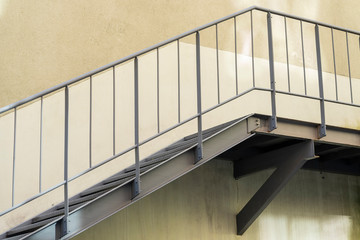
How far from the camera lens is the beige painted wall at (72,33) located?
16.9ft

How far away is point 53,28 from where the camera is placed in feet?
17.7

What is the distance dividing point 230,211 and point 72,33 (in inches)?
92.4

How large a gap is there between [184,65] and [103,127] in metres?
1.13

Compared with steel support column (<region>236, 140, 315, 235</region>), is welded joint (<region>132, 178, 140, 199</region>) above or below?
below

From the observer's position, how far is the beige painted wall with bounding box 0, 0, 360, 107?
516cm

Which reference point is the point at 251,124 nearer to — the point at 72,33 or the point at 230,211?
the point at 230,211

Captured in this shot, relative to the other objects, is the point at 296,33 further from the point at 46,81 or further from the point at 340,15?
the point at 46,81

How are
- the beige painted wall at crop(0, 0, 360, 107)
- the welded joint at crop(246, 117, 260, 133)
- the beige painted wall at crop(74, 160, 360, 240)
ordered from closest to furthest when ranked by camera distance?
1. the welded joint at crop(246, 117, 260, 133)
2. the beige painted wall at crop(0, 0, 360, 107)
3. the beige painted wall at crop(74, 160, 360, 240)

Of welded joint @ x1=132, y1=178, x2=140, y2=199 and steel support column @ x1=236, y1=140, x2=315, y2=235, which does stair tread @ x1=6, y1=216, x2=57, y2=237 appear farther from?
steel support column @ x1=236, y1=140, x2=315, y2=235

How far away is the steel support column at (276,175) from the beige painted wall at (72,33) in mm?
1667

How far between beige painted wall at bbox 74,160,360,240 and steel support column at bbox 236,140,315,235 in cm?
22

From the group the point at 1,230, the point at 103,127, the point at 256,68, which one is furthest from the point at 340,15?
the point at 1,230

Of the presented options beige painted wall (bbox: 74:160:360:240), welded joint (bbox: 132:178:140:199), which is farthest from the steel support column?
welded joint (bbox: 132:178:140:199)

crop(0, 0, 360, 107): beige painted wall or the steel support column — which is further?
crop(0, 0, 360, 107): beige painted wall
